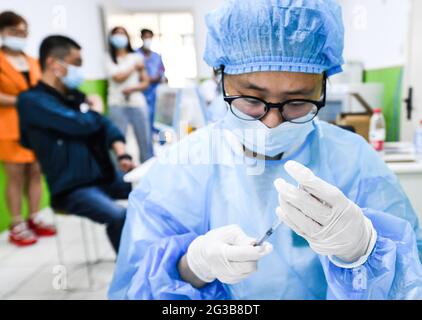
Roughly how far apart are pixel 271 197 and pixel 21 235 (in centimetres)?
94

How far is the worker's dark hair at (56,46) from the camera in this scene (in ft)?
2.30

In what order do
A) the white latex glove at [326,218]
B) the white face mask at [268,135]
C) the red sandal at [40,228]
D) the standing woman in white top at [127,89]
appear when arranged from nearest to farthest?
the white latex glove at [326,218]
the white face mask at [268,135]
the standing woman in white top at [127,89]
the red sandal at [40,228]

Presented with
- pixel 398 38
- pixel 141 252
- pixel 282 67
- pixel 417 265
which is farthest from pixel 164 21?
pixel 398 38

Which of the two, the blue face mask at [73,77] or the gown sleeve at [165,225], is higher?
the blue face mask at [73,77]

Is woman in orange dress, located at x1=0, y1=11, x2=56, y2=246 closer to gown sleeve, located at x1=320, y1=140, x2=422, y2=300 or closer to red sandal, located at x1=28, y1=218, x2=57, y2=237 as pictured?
red sandal, located at x1=28, y1=218, x2=57, y2=237

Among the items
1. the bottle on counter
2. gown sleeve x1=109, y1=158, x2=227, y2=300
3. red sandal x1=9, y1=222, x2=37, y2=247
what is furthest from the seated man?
the bottle on counter

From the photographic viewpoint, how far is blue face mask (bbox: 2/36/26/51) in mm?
750

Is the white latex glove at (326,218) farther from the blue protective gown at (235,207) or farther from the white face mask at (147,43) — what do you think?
the white face mask at (147,43)

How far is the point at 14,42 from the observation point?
77 centimetres

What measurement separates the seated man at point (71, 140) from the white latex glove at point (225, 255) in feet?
1.16

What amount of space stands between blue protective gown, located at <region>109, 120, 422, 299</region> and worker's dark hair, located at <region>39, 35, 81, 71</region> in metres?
0.34

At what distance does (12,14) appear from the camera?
0.62m

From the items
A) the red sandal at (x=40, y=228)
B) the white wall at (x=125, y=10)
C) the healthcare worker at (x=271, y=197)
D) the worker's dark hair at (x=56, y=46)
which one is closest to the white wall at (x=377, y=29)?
the white wall at (x=125, y=10)
